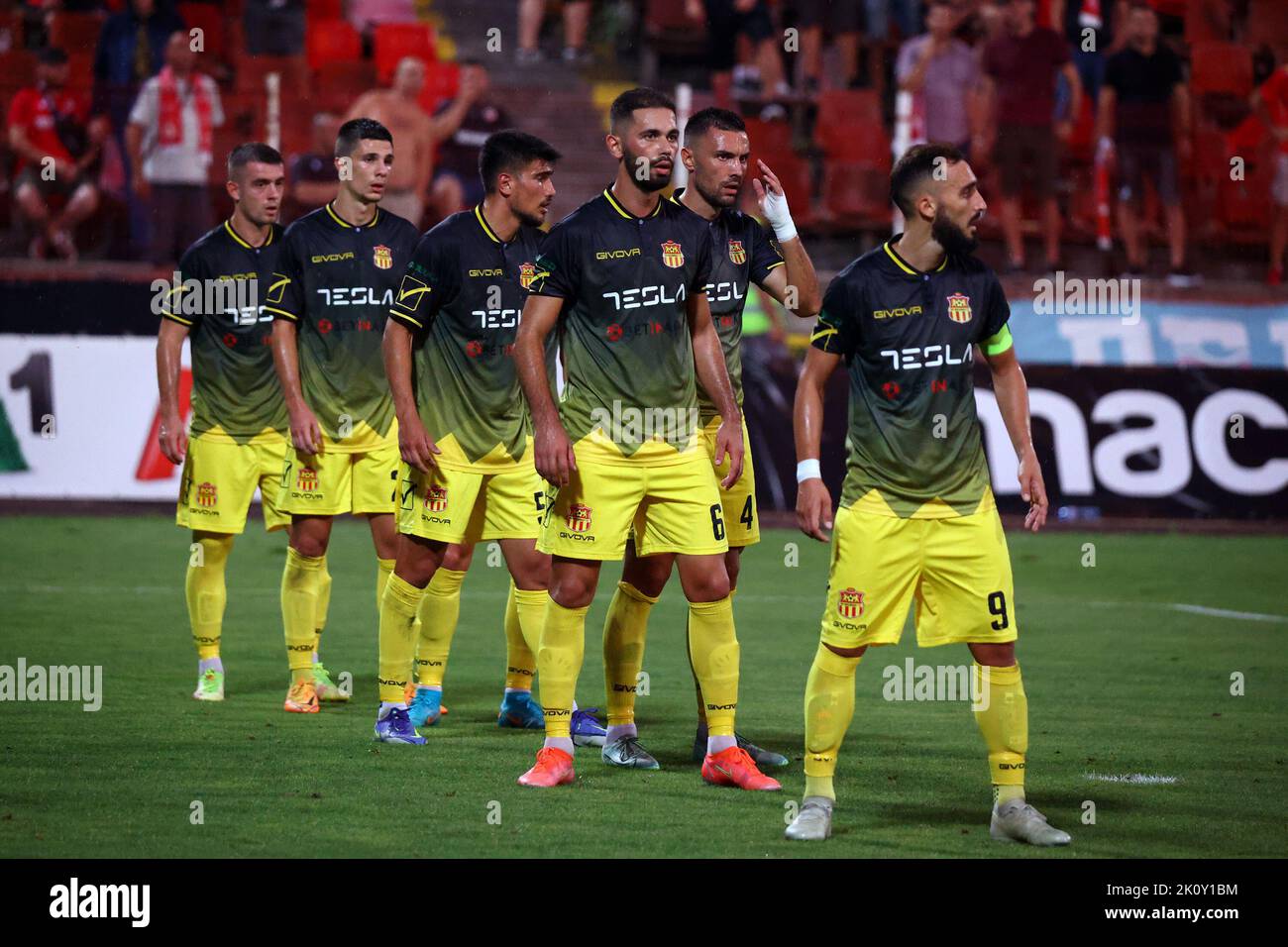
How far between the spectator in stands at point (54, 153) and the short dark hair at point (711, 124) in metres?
12.0

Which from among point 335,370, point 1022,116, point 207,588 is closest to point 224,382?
point 335,370

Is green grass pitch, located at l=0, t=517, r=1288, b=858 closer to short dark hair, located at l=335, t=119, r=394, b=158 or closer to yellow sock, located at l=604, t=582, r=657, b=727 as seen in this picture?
yellow sock, located at l=604, t=582, r=657, b=727

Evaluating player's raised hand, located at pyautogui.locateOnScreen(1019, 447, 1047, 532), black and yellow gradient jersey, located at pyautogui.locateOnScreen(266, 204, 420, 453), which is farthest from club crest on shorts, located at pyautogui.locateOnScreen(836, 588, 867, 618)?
black and yellow gradient jersey, located at pyautogui.locateOnScreen(266, 204, 420, 453)

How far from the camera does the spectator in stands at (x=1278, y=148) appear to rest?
19.0 metres

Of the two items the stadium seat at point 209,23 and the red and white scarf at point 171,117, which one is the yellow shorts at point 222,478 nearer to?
the red and white scarf at point 171,117

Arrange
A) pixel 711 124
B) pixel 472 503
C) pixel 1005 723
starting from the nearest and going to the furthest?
pixel 1005 723
pixel 711 124
pixel 472 503

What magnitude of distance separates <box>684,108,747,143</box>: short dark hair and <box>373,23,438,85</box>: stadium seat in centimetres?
1337

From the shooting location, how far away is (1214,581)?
13430 millimetres

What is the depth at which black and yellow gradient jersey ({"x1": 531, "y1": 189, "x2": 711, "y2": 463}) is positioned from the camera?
6648 mm

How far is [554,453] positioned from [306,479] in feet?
7.52

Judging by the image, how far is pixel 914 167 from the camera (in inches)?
237

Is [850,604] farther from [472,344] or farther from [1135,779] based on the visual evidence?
[472,344]

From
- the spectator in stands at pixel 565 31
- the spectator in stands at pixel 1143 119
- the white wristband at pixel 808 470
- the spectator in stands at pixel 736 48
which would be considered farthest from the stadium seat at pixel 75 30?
the white wristband at pixel 808 470

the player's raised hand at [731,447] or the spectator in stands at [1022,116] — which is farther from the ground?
the spectator in stands at [1022,116]
